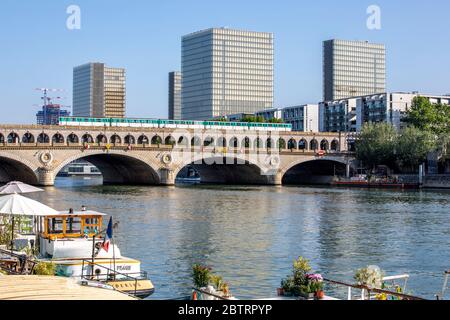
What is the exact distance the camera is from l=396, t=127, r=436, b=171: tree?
511 feet

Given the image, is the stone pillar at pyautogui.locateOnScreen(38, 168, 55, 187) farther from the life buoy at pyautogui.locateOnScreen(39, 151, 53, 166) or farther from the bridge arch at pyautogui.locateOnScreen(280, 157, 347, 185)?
the bridge arch at pyautogui.locateOnScreen(280, 157, 347, 185)

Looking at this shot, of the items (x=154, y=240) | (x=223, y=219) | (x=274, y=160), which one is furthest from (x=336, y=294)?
(x=274, y=160)

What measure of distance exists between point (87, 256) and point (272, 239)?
22805 mm

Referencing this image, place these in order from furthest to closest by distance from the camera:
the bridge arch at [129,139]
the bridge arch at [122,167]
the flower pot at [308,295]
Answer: the bridge arch at [129,139]
the bridge arch at [122,167]
the flower pot at [308,295]

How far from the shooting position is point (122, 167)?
16425cm

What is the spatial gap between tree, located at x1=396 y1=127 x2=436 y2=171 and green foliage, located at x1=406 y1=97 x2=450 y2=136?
1653cm

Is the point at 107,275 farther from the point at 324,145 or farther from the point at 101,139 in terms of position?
the point at 324,145

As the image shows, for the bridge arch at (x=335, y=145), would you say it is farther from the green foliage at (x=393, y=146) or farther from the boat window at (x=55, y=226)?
the boat window at (x=55, y=226)

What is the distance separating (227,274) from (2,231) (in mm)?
14223

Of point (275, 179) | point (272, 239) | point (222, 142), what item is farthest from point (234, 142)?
point (272, 239)

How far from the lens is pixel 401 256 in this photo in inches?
1921

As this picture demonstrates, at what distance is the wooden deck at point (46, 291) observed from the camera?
16375mm

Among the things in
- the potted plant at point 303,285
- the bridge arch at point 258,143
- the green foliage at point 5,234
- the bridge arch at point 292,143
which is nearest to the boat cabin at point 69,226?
the green foliage at point 5,234

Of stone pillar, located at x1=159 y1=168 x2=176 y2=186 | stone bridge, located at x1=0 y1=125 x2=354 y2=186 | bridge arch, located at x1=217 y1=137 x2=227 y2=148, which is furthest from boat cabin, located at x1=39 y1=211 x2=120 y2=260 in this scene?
bridge arch, located at x1=217 y1=137 x2=227 y2=148
